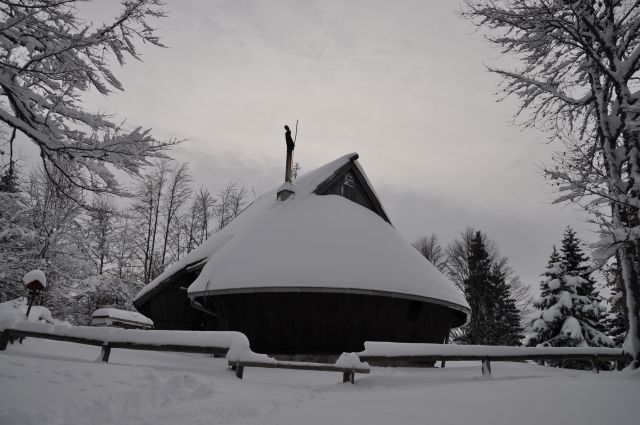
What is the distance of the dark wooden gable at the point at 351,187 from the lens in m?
16.2

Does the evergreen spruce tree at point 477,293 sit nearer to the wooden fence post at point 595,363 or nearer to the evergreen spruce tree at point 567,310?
the evergreen spruce tree at point 567,310

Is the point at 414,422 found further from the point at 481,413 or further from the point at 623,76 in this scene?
the point at 623,76

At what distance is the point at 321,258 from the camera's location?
11.8 meters

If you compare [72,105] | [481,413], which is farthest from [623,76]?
[72,105]

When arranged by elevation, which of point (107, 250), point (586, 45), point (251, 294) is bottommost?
point (251, 294)

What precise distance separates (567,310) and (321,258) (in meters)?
14.6

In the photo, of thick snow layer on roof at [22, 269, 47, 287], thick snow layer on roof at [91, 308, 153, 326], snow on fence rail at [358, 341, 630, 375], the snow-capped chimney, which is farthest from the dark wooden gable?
thick snow layer on roof at [91, 308, 153, 326]

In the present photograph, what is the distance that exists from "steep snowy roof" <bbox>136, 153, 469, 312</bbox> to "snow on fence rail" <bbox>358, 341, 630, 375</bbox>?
3071 millimetres

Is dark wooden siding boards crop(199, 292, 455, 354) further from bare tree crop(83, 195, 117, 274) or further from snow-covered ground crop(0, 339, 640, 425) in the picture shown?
bare tree crop(83, 195, 117, 274)

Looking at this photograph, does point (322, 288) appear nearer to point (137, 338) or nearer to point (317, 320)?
point (317, 320)

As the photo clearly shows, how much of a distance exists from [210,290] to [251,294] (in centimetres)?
117

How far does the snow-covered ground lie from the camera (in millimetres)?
4055

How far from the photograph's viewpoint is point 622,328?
20.6 meters

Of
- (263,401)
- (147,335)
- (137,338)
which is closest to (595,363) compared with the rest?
(263,401)
